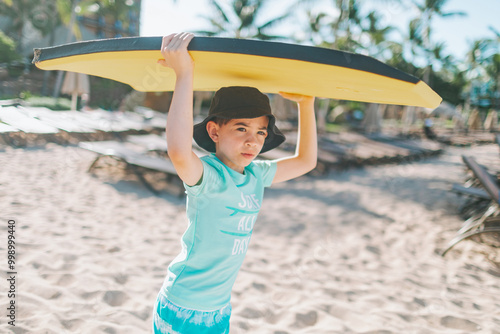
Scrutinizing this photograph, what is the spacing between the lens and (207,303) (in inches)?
45.2

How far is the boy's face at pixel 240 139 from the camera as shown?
1148 mm

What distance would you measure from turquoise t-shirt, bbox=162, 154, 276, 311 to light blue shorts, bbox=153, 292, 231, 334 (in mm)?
22

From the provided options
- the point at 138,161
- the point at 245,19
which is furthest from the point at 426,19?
the point at 138,161

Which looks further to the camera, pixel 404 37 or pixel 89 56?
pixel 404 37

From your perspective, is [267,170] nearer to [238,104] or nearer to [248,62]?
[238,104]

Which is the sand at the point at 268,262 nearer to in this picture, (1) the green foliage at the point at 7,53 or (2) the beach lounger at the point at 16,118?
(2) the beach lounger at the point at 16,118

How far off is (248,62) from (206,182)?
401 mm

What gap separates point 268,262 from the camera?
10.9ft

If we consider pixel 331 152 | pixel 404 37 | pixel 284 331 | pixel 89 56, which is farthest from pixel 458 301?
pixel 404 37

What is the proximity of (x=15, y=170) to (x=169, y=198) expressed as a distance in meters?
2.41

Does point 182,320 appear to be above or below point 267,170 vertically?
below

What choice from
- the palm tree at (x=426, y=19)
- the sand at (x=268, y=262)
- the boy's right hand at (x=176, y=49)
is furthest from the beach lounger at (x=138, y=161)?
the palm tree at (x=426, y=19)

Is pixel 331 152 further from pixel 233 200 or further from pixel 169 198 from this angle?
pixel 233 200

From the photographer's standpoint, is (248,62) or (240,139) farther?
(240,139)
